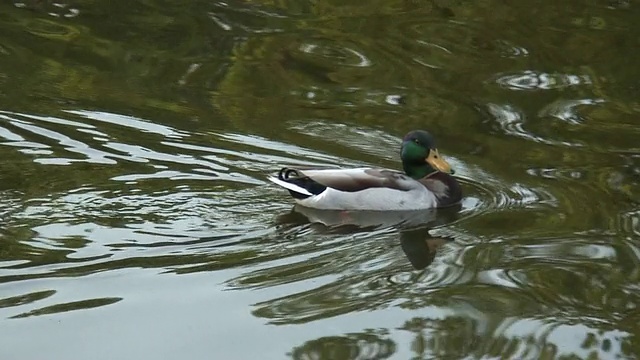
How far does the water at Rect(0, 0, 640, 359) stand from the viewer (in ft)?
24.1

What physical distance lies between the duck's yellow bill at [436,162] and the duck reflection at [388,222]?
0.38 meters

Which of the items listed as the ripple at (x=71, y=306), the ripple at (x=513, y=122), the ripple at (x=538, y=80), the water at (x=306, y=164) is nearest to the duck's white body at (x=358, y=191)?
the water at (x=306, y=164)

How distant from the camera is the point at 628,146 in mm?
10969

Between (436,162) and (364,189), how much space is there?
0.75 metres

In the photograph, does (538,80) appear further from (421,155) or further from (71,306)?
(71,306)

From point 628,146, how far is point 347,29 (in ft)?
14.7

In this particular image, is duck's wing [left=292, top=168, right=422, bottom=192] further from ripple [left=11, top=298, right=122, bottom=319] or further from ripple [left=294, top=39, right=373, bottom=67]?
ripple [left=294, top=39, right=373, bottom=67]

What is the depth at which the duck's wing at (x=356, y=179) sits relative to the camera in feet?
31.3

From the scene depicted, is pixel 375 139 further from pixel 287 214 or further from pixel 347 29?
pixel 347 29

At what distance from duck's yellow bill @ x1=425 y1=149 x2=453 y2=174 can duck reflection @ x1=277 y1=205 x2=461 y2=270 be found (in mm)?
380

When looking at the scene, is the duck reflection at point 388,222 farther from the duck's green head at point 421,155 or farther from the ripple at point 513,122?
the ripple at point 513,122

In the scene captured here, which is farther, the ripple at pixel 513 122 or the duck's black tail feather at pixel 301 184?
the ripple at pixel 513 122

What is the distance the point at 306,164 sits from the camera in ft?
33.8

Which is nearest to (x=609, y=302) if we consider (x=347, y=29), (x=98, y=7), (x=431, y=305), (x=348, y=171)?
(x=431, y=305)
